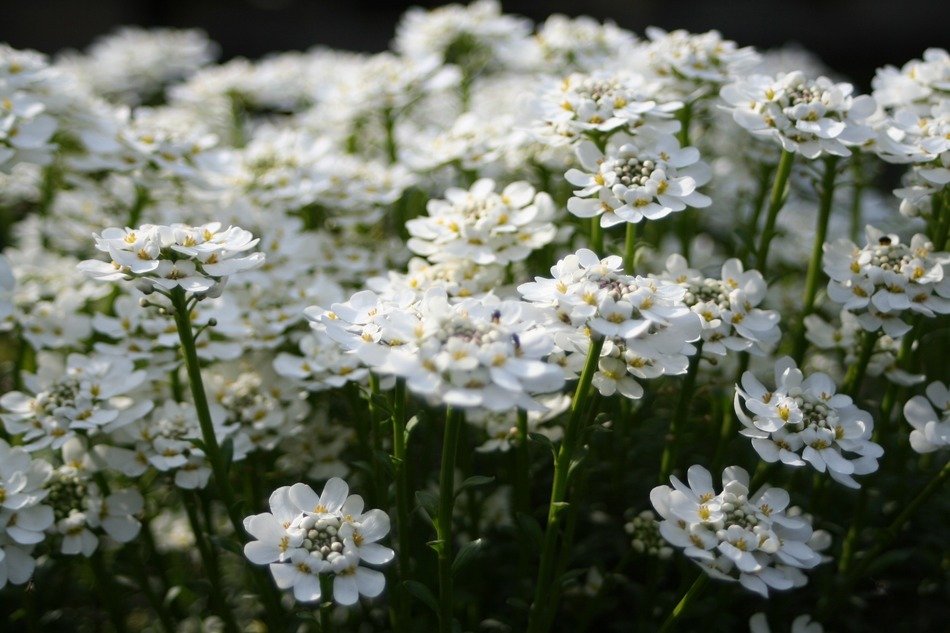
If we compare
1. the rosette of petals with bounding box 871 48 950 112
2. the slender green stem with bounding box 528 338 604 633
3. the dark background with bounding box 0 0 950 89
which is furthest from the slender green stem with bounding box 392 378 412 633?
the dark background with bounding box 0 0 950 89

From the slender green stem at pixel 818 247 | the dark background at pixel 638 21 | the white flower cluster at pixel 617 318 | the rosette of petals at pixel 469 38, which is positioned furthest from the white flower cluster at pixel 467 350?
the dark background at pixel 638 21

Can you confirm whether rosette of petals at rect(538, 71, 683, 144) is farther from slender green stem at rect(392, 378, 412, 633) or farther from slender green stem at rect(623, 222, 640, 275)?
slender green stem at rect(392, 378, 412, 633)

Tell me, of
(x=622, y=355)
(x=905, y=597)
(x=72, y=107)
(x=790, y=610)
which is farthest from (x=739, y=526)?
(x=72, y=107)

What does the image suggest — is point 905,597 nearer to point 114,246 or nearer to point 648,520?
point 648,520

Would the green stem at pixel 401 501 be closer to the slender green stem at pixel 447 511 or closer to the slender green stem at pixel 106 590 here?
the slender green stem at pixel 447 511

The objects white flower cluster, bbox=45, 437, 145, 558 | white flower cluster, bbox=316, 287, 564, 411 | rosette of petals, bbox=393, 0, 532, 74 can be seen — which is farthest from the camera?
rosette of petals, bbox=393, 0, 532, 74
